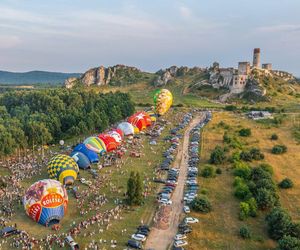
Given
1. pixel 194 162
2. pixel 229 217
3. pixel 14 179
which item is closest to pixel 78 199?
pixel 14 179

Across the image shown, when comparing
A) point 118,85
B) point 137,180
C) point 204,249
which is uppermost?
point 118,85

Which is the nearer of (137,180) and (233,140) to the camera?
(137,180)

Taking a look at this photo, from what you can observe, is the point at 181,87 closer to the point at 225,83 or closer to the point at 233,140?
the point at 225,83

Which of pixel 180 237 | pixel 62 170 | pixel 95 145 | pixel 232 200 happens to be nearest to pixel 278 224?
pixel 232 200

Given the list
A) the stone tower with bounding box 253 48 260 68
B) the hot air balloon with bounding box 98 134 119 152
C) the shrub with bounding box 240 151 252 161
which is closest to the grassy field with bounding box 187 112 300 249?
the shrub with bounding box 240 151 252 161

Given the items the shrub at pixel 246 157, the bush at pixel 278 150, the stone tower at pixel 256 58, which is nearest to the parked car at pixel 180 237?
the shrub at pixel 246 157

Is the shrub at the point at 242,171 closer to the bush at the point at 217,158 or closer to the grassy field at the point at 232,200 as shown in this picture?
the grassy field at the point at 232,200

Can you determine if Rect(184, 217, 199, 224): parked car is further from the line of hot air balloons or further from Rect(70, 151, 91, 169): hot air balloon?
Rect(70, 151, 91, 169): hot air balloon
